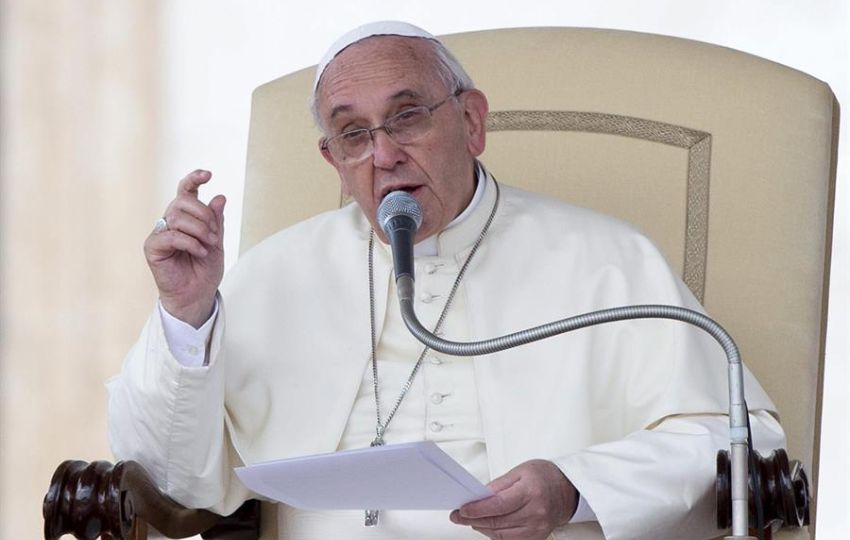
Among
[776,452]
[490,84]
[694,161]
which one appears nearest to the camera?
[776,452]

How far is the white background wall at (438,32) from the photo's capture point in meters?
4.31

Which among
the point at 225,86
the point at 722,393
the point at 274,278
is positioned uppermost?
the point at 225,86

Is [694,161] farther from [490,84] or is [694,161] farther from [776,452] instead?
[776,452]

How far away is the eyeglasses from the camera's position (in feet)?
9.61

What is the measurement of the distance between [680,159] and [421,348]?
27.5 inches

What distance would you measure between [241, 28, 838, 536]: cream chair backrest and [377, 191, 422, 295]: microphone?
2.66ft

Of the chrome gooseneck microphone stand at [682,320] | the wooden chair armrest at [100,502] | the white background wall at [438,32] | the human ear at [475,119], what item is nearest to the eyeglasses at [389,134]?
the human ear at [475,119]

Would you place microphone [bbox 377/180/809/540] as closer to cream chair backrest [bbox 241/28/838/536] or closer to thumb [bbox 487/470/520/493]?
thumb [bbox 487/470/520/493]

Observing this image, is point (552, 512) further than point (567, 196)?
No

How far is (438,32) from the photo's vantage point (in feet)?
15.3

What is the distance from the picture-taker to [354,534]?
9.29 ft

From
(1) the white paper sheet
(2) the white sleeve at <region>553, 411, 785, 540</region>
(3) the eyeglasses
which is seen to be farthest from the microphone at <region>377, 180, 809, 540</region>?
(3) the eyeglasses

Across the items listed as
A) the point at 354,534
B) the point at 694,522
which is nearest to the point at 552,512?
the point at 694,522

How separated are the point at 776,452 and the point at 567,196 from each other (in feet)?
3.70
